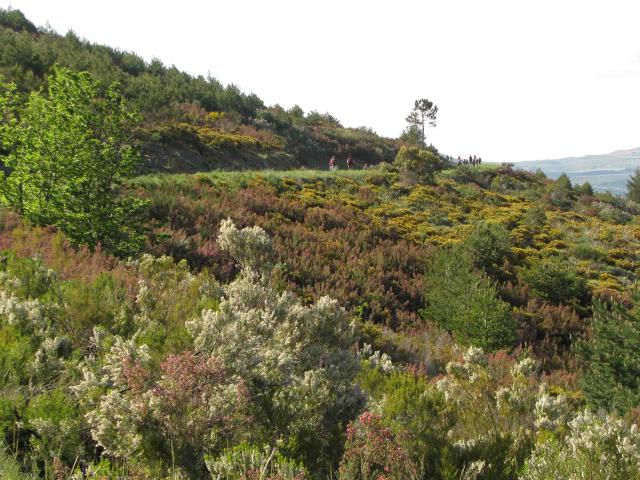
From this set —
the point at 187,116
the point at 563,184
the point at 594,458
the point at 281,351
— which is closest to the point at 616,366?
the point at 594,458

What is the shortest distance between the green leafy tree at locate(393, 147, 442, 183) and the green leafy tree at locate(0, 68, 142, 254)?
2121cm

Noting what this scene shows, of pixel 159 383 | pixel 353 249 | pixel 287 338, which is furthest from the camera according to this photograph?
pixel 353 249

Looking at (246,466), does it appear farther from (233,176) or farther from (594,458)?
(233,176)

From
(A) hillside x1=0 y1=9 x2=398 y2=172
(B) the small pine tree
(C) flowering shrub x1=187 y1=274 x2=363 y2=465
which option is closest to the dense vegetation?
(C) flowering shrub x1=187 y1=274 x2=363 y2=465

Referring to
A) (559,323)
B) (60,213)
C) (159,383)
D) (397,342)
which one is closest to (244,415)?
(159,383)

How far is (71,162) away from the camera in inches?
372

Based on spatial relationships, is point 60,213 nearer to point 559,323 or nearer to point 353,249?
point 353,249

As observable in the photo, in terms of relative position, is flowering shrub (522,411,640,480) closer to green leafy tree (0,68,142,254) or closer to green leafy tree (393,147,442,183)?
green leafy tree (0,68,142,254)

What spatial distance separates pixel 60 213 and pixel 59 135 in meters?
1.55

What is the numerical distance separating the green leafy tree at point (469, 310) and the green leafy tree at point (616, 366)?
195 centimetres

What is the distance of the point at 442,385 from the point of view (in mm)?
5980

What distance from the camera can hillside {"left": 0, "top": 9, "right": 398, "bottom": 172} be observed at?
946 inches

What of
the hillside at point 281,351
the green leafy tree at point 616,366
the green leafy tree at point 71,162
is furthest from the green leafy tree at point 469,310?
the green leafy tree at point 71,162

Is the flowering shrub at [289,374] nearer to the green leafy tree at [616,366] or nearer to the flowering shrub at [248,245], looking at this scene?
the green leafy tree at [616,366]
